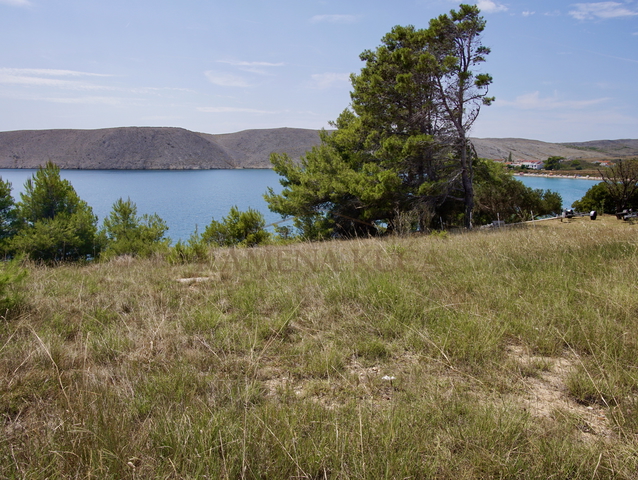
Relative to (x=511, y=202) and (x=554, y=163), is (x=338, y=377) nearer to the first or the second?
(x=511, y=202)

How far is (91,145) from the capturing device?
300 feet

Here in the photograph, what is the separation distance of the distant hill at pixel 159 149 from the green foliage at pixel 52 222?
6857cm

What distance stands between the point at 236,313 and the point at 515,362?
232 cm

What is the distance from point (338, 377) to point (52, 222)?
69.1 ft

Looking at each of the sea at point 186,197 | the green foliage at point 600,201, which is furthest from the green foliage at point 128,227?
the green foliage at point 600,201

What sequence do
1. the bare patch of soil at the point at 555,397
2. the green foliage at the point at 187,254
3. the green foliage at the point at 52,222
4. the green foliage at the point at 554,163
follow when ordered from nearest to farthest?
the bare patch of soil at the point at 555,397 → the green foliage at the point at 187,254 → the green foliage at the point at 52,222 → the green foliage at the point at 554,163

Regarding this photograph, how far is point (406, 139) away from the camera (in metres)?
16.3

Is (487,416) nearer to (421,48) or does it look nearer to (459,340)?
(459,340)

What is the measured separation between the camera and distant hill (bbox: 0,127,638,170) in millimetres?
87938

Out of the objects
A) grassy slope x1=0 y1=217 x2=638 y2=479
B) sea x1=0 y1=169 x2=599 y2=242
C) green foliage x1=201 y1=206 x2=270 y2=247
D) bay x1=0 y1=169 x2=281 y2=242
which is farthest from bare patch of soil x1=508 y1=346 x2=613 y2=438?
sea x1=0 y1=169 x2=599 y2=242

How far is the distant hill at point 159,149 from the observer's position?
289ft

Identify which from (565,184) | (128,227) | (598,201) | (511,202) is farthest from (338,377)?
(565,184)

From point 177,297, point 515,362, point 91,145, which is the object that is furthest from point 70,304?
point 91,145

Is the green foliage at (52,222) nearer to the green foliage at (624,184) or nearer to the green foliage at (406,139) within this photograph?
the green foliage at (406,139)
